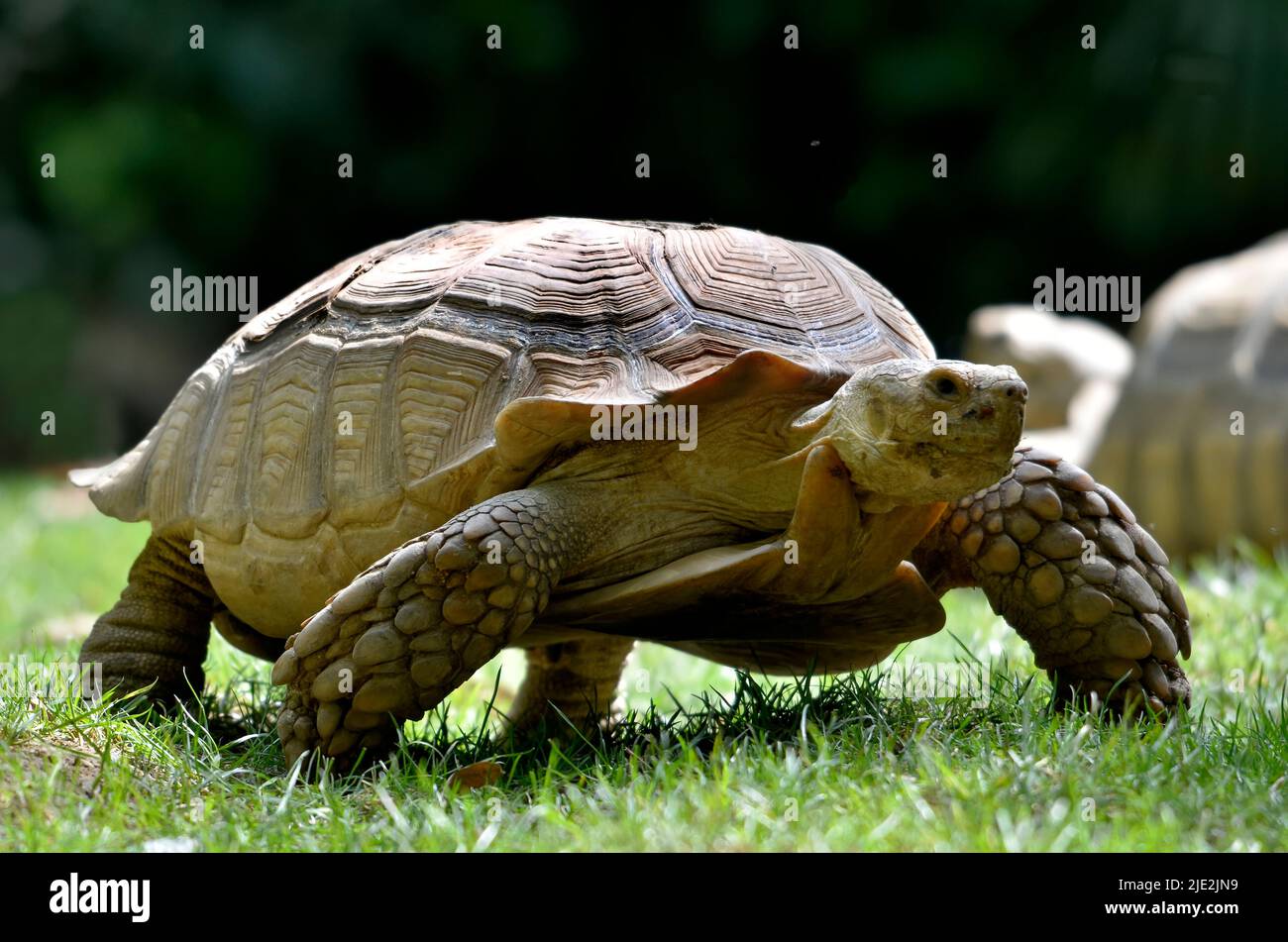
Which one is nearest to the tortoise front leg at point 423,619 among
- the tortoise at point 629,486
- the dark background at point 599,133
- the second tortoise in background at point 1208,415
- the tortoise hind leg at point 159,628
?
the tortoise at point 629,486

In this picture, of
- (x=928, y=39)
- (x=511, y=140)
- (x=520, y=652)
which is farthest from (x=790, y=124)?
(x=520, y=652)

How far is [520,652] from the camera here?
19.1 feet

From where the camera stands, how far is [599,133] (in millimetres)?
11633

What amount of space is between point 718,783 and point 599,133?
9766mm

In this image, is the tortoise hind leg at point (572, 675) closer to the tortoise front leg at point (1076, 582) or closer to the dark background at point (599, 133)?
the tortoise front leg at point (1076, 582)

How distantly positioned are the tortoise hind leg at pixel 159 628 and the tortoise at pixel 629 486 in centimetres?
27

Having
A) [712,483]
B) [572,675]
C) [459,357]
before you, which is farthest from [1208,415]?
[459,357]

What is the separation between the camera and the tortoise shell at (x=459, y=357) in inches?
119

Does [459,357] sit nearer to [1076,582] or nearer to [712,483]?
[712,483]

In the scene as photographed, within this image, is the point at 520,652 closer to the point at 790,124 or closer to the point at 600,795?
the point at 600,795

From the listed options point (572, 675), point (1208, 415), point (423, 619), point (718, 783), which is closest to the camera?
point (718, 783)

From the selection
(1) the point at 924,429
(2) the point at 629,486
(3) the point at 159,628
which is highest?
(1) the point at 924,429

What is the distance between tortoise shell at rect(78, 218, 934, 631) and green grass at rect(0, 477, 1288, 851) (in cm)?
48

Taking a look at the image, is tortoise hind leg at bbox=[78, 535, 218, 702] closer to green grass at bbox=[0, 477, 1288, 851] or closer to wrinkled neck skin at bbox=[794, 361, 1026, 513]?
green grass at bbox=[0, 477, 1288, 851]
